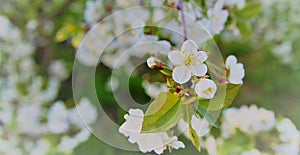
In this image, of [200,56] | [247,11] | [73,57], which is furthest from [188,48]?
[73,57]

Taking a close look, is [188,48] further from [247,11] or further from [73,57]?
[73,57]

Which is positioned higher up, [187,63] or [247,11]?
[247,11]

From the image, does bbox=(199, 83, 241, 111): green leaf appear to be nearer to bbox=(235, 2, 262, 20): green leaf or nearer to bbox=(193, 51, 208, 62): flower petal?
bbox=(193, 51, 208, 62): flower petal

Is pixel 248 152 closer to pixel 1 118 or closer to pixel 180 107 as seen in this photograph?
pixel 180 107

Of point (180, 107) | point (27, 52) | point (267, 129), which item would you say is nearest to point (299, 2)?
point (267, 129)

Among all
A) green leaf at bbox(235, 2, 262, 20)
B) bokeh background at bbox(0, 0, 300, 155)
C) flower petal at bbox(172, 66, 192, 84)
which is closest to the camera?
flower petal at bbox(172, 66, 192, 84)

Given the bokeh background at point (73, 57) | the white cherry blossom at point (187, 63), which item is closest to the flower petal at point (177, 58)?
the white cherry blossom at point (187, 63)

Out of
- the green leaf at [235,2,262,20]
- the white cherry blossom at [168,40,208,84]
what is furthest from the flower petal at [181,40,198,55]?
the green leaf at [235,2,262,20]

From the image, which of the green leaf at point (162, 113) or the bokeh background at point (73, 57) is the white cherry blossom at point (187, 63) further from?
the bokeh background at point (73, 57)
